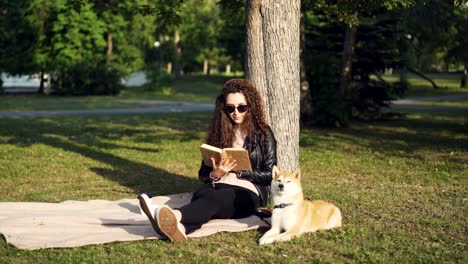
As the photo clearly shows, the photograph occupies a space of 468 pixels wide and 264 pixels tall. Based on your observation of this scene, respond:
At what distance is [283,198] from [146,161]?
7096 millimetres

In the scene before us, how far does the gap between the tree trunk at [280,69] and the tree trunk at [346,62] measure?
11014mm

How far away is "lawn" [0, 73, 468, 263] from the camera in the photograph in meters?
5.82

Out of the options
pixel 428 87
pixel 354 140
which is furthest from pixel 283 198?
pixel 428 87

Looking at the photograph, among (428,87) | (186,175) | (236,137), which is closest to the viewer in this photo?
(236,137)

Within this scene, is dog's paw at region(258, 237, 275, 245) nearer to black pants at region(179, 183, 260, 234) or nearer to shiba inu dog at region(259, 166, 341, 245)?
shiba inu dog at region(259, 166, 341, 245)

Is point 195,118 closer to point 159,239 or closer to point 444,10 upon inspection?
point 444,10

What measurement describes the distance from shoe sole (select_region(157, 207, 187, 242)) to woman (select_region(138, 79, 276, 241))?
0.49ft

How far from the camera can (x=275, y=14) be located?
8.35 metres

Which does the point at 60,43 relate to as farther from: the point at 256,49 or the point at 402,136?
the point at 256,49

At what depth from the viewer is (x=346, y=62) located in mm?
19422

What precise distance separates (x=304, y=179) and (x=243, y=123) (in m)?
3.74

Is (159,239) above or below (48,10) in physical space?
below

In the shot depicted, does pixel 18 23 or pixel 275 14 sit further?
pixel 18 23

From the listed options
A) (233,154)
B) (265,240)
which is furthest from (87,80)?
(265,240)
